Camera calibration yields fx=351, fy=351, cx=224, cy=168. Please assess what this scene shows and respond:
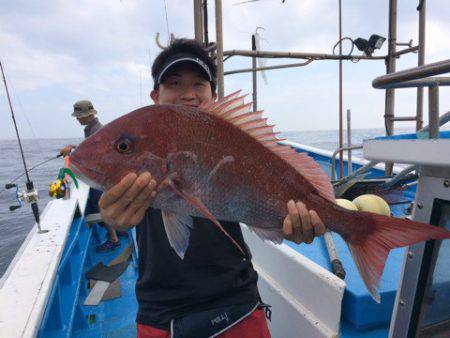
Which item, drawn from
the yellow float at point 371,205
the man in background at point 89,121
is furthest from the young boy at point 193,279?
the man in background at point 89,121

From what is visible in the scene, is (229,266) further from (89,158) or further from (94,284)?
(94,284)

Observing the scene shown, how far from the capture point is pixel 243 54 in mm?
4406

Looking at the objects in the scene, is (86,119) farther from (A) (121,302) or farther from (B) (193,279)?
(B) (193,279)

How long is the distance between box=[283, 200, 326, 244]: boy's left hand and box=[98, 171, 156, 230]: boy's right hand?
21.4 inches

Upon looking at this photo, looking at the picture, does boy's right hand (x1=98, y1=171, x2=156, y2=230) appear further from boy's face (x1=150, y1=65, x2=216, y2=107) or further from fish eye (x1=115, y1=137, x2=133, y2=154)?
boy's face (x1=150, y1=65, x2=216, y2=107)

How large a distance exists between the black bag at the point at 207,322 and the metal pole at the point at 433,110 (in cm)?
116

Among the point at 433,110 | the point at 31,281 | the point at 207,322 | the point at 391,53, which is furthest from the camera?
the point at 391,53

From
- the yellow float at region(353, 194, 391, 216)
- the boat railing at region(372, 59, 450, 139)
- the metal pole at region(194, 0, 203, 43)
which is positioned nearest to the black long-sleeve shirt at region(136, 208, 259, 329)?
the boat railing at region(372, 59, 450, 139)

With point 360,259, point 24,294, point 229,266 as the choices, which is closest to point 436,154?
point 360,259

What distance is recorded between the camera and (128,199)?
1329 mm

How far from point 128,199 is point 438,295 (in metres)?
1.18

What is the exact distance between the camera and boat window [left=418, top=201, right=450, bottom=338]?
4.02 ft

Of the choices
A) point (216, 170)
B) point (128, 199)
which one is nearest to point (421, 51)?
point (216, 170)

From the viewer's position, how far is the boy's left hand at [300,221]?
4.62ft
